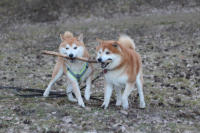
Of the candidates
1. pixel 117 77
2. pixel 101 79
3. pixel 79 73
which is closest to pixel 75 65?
pixel 79 73

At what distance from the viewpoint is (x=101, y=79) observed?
25.1 feet

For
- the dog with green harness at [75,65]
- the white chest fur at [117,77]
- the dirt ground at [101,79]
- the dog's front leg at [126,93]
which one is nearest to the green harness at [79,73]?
the dog with green harness at [75,65]

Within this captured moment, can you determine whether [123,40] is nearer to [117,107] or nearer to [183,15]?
[117,107]

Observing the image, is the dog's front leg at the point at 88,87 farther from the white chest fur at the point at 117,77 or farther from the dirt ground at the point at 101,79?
the white chest fur at the point at 117,77

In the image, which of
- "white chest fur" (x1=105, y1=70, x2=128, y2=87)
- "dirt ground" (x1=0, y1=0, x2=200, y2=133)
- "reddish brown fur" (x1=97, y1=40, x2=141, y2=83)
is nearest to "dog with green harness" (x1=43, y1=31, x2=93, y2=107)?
"dirt ground" (x1=0, y1=0, x2=200, y2=133)

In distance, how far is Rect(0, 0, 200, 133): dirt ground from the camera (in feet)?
13.9

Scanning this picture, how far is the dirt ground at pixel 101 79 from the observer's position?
4238 mm

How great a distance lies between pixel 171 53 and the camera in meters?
10.0

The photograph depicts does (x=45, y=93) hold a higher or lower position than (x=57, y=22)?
lower

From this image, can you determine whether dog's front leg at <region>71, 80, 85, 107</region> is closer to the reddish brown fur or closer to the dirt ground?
the dirt ground

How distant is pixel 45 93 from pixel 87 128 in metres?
1.95

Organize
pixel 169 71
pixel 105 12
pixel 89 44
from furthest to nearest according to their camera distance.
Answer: pixel 105 12, pixel 89 44, pixel 169 71

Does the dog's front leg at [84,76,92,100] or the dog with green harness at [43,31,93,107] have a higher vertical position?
the dog with green harness at [43,31,93,107]

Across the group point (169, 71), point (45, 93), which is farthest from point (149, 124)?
point (169, 71)
